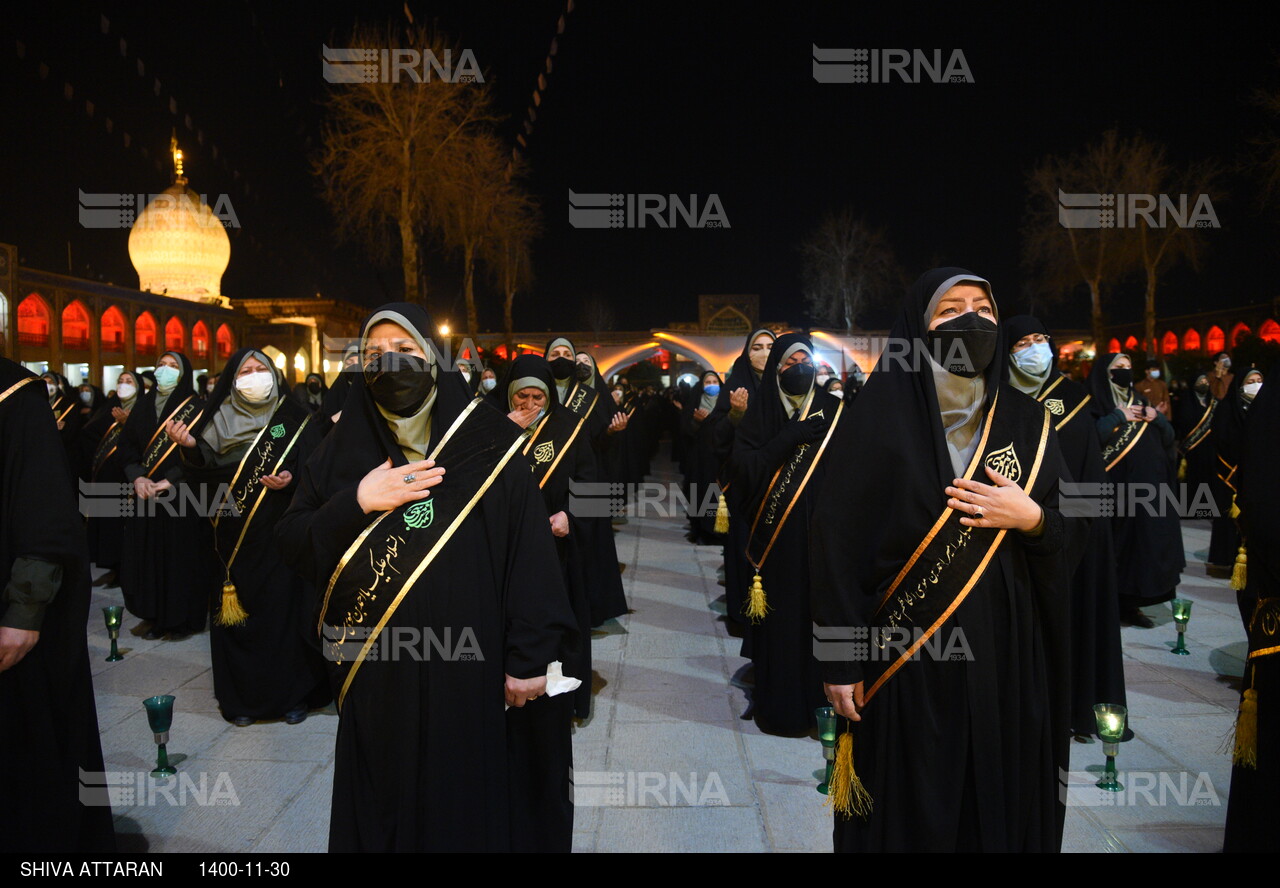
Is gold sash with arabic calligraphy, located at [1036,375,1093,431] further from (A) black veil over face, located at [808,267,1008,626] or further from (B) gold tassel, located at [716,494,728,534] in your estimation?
(B) gold tassel, located at [716,494,728,534]

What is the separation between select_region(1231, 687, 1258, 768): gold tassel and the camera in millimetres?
2783

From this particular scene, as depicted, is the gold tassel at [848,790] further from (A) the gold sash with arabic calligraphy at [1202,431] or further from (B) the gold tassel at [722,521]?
(A) the gold sash with arabic calligraphy at [1202,431]

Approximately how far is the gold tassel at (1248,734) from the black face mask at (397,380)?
115 inches

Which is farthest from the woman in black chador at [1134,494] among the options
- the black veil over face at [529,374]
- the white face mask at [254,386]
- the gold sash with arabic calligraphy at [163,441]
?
the gold sash with arabic calligraphy at [163,441]

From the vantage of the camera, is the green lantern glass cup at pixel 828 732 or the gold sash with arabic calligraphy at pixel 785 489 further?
the gold sash with arabic calligraphy at pixel 785 489

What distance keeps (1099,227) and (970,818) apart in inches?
1292

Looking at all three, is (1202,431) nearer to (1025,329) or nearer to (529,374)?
(1025,329)

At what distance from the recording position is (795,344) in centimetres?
474

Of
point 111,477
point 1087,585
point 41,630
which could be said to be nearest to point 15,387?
point 41,630

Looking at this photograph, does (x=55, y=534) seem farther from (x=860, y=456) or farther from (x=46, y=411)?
(x=860, y=456)

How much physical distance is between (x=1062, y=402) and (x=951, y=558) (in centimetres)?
293

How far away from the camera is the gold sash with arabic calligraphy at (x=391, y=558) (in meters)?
2.55

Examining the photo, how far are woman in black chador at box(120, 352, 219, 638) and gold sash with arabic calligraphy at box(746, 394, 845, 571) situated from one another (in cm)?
411

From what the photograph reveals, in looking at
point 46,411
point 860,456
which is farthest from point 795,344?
point 46,411
